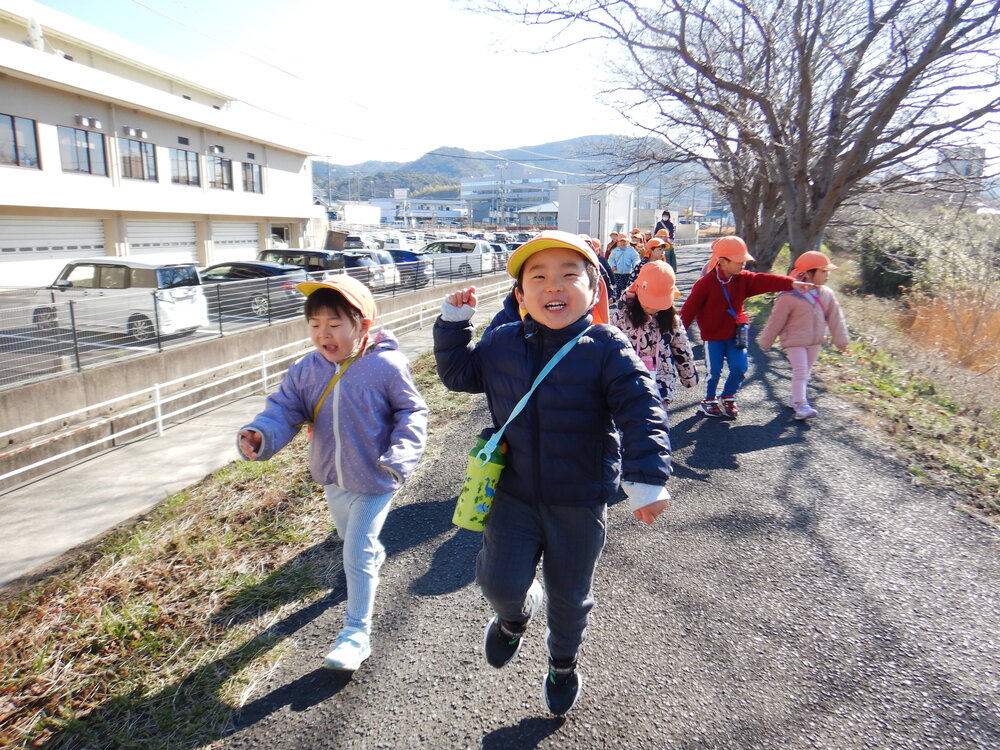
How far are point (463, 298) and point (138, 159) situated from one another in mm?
27046

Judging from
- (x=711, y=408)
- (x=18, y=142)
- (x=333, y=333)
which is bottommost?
(x=711, y=408)

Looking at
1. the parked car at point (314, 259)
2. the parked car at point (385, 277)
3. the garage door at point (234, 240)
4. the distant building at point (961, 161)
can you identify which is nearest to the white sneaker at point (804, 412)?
the distant building at point (961, 161)

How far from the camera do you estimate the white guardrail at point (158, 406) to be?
6.88 metres

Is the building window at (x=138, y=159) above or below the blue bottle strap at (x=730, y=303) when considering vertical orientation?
above

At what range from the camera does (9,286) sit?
62.2ft

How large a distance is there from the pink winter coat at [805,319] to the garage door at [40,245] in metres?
22.4

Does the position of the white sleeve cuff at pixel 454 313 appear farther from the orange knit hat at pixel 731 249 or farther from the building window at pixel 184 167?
the building window at pixel 184 167

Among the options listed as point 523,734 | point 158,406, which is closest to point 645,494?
point 523,734

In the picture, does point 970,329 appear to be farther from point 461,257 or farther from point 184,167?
point 184,167

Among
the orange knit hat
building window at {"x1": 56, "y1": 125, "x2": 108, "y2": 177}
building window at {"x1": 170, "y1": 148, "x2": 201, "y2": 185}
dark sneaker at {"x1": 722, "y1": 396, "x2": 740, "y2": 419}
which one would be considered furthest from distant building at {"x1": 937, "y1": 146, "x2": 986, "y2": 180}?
building window at {"x1": 170, "y1": 148, "x2": 201, "y2": 185}

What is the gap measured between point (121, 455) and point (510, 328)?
6726mm

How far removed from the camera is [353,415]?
2730mm

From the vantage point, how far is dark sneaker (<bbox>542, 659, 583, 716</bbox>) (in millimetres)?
2371

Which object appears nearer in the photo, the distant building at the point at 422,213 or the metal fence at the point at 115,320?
the metal fence at the point at 115,320
